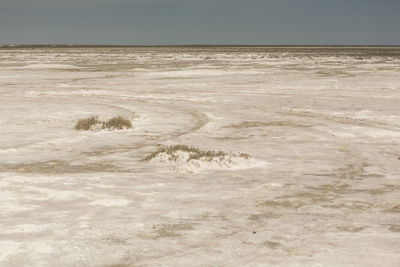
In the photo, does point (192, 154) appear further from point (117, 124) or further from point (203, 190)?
point (117, 124)

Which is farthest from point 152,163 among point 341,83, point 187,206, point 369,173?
point 341,83

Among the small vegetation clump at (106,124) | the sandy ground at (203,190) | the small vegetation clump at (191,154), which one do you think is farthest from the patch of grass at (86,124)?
the small vegetation clump at (191,154)

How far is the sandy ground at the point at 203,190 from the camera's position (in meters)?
6.64

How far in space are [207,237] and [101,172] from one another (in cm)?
427

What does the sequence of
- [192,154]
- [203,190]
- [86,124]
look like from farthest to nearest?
[86,124] → [192,154] → [203,190]

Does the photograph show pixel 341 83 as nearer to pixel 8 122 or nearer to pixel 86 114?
pixel 86 114

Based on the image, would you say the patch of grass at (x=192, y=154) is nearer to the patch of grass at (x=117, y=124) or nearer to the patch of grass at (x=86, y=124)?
the patch of grass at (x=117, y=124)

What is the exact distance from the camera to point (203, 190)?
955cm

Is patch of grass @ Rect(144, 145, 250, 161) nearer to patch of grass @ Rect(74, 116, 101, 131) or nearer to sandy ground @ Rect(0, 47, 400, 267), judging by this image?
sandy ground @ Rect(0, 47, 400, 267)

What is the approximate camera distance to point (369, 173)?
36.1ft

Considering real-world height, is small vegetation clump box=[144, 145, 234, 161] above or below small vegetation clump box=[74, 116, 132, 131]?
above

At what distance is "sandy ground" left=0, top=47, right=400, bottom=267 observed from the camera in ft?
21.8

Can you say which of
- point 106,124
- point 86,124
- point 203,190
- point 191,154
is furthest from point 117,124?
point 203,190

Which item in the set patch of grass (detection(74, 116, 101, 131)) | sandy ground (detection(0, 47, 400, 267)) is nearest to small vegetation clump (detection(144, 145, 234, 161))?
sandy ground (detection(0, 47, 400, 267))
